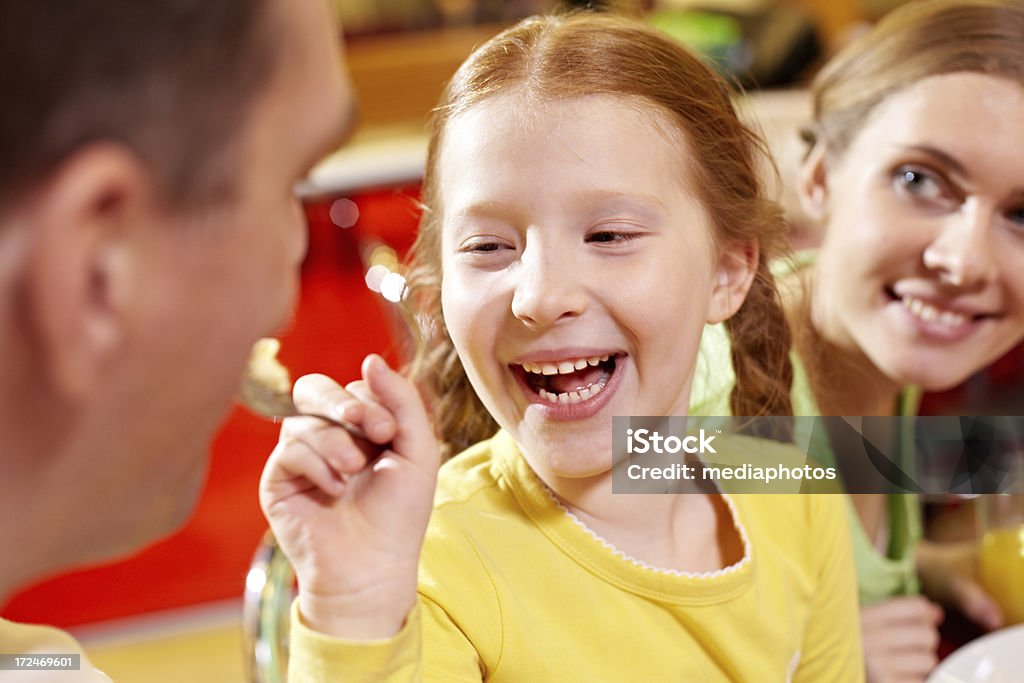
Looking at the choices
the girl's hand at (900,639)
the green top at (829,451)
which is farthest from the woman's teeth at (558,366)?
the girl's hand at (900,639)

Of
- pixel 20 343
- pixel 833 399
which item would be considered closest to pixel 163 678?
pixel 833 399

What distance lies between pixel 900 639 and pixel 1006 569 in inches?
5.6

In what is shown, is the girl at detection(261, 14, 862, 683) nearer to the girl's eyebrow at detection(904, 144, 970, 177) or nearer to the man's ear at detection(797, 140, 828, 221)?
the girl's eyebrow at detection(904, 144, 970, 177)

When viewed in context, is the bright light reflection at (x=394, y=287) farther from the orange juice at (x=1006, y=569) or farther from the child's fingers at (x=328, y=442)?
the orange juice at (x=1006, y=569)

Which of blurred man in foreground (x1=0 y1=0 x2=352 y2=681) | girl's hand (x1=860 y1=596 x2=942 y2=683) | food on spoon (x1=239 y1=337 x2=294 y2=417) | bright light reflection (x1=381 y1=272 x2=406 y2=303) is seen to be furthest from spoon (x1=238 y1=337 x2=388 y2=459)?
girl's hand (x1=860 y1=596 x2=942 y2=683)

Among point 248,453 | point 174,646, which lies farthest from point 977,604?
point 248,453

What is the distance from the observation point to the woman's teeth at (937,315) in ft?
3.64

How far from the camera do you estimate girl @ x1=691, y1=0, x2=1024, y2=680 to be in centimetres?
105

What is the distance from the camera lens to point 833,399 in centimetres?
129

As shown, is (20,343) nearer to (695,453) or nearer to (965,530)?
(695,453)

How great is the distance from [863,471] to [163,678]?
152cm

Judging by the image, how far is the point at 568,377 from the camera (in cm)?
81

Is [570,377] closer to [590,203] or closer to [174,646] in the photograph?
[590,203]

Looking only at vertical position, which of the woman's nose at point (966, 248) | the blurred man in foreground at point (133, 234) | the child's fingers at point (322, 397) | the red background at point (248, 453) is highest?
the blurred man in foreground at point (133, 234)
